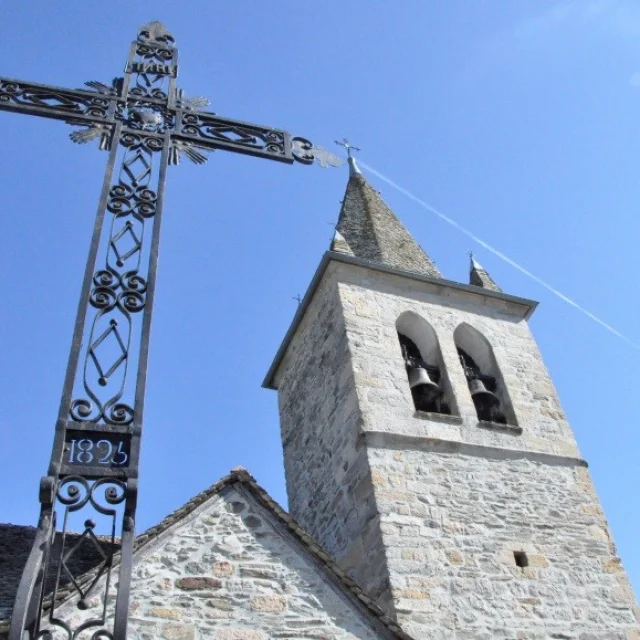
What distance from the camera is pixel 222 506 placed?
6.01 m

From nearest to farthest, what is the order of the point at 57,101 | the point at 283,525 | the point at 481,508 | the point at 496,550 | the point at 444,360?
the point at 57,101, the point at 283,525, the point at 496,550, the point at 481,508, the point at 444,360

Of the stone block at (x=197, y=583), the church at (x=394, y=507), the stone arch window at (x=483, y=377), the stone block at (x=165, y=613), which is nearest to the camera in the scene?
the stone block at (x=165, y=613)

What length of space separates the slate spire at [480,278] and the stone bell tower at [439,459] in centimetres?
5

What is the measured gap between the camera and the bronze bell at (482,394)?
1040cm

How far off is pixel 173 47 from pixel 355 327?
236 inches

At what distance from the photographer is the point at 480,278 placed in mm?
12797

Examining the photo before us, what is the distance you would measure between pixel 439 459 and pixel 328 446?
1.62m

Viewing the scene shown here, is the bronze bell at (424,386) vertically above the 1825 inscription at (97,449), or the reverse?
the bronze bell at (424,386)

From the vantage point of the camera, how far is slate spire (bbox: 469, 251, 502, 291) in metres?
12.6

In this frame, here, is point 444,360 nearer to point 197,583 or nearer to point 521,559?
point 521,559

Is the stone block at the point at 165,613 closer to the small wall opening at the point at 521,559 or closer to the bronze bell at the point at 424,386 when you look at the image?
the small wall opening at the point at 521,559

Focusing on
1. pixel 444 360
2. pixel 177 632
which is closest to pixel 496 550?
pixel 444 360

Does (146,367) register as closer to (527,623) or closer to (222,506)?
(222,506)

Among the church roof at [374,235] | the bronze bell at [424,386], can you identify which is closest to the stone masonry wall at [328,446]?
the bronze bell at [424,386]
